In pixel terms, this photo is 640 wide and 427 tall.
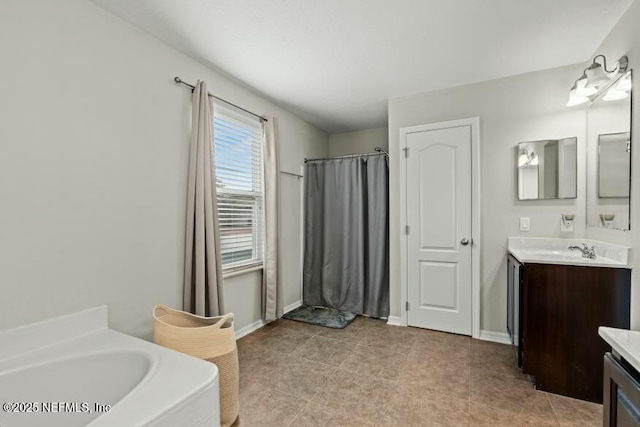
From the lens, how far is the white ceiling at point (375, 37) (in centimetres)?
179

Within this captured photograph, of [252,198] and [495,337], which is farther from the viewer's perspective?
[252,198]

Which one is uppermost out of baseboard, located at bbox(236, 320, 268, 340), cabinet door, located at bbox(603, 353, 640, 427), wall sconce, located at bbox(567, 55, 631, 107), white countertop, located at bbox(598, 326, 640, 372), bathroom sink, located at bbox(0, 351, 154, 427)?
wall sconce, located at bbox(567, 55, 631, 107)

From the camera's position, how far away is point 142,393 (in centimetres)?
109

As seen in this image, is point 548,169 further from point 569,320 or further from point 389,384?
point 389,384

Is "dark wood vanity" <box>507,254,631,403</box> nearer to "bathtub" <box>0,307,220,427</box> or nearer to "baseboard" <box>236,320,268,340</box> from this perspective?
"bathtub" <box>0,307,220,427</box>

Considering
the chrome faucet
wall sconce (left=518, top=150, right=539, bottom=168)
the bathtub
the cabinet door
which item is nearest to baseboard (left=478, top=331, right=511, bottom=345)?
the chrome faucet

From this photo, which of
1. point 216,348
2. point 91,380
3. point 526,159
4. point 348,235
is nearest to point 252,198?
point 348,235

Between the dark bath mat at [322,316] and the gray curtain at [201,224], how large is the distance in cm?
Answer: 123

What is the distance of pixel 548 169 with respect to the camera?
2.55m

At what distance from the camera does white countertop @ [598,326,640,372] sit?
0.96 meters

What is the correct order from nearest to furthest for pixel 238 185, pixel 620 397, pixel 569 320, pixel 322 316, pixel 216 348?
pixel 620 397, pixel 216 348, pixel 569 320, pixel 238 185, pixel 322 316

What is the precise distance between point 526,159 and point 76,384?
3.45 m

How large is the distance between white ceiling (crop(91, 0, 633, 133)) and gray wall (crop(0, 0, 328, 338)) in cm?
27

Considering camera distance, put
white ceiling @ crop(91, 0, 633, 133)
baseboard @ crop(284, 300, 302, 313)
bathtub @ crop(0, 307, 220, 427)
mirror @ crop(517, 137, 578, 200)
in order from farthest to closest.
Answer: baseboard @ crop(284, 300, 302, 313) → mirror @ crop(517, 137, 578, 200) → white ceiling @ crop(91, 0, 633, 133) → bathtub @ crop(0, 307, 220, 427)
